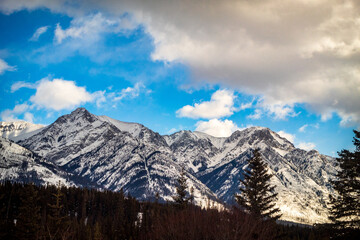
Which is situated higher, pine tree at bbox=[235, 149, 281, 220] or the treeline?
pine tree at bbox=[235, 149, 281, 220]

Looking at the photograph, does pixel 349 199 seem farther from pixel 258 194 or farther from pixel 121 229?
pixel 121 229

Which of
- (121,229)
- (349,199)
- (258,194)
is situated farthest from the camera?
(121,229)

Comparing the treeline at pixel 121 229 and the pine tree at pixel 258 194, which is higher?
the pine tree at pixel 258 194

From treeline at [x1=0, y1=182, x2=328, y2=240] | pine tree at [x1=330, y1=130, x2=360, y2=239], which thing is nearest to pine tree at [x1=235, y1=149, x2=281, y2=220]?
treeline at [x1=0, y1=182, x2=328, y2=240]

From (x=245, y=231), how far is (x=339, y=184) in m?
15.1

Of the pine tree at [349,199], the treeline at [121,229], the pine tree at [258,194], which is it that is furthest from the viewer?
the pine tree at [258,194]

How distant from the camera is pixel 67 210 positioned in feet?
365

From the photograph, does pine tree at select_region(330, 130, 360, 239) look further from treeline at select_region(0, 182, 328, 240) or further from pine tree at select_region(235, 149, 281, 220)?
pine tree at select_region(235, 149, 281, 220)

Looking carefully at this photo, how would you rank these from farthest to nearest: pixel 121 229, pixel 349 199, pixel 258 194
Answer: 1. pixel 121 229
2. pixel 258 194
3. pixel 349 199

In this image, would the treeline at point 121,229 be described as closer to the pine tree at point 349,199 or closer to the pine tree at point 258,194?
the pine tree at point 349,199

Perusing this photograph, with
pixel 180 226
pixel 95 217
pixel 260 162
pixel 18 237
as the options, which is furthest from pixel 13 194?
pixel 180 226

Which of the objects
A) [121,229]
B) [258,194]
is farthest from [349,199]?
[121,229]

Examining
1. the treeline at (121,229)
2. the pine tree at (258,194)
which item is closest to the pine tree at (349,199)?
the treeline at (121,229)

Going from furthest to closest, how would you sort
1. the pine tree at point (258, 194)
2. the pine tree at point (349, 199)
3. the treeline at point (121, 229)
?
the pine tree at point (258, 194)
the pine tree at point (349, 199)
the treeline at point (121, 229)
